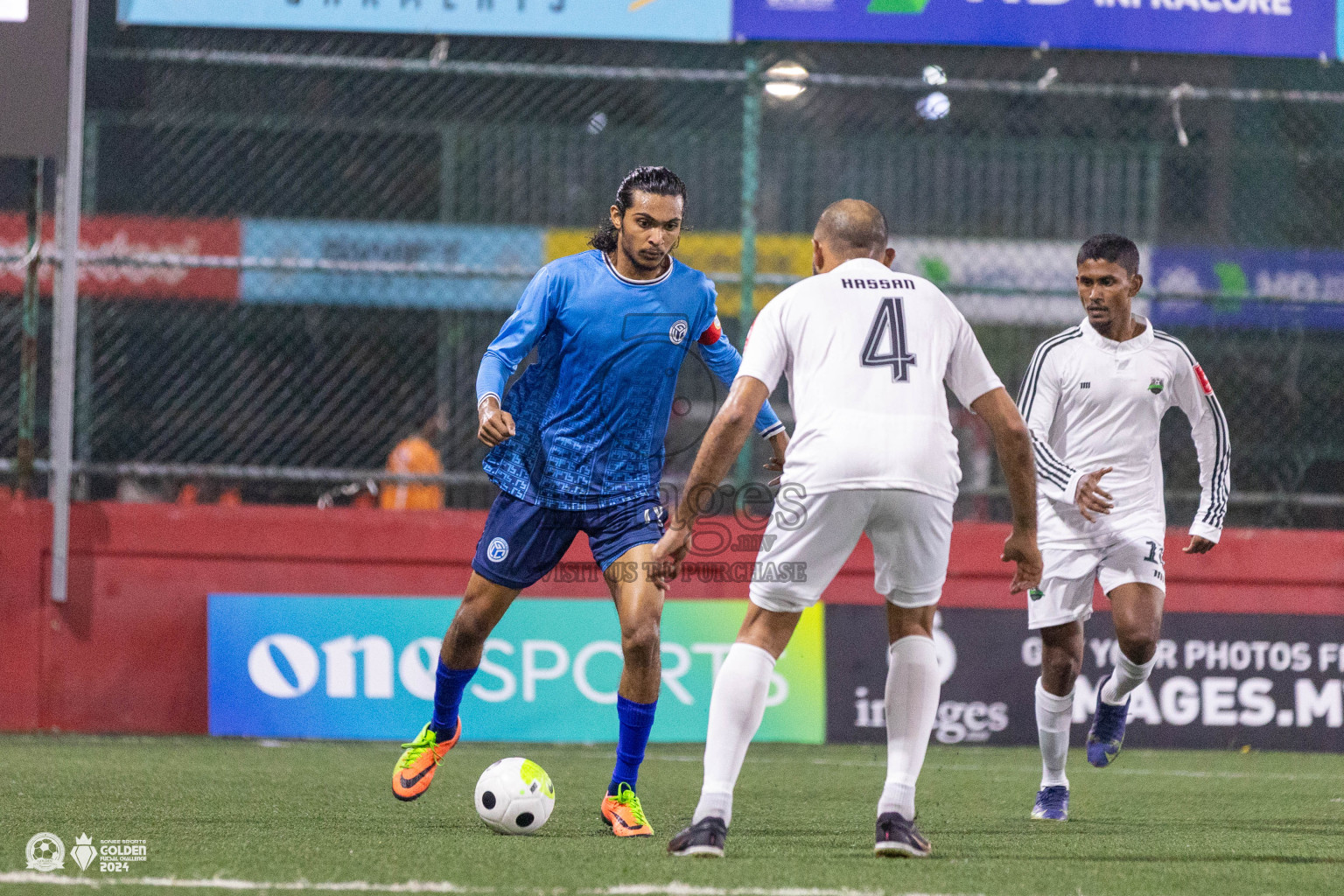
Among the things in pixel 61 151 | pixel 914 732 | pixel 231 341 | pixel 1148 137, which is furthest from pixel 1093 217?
pixel 914 732

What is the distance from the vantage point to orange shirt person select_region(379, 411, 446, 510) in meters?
10.5

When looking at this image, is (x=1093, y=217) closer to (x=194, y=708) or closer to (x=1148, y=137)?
(x=1148, y=137)

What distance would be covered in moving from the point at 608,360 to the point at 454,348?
203 inches

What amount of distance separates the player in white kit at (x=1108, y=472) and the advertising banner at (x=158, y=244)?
6.01 m

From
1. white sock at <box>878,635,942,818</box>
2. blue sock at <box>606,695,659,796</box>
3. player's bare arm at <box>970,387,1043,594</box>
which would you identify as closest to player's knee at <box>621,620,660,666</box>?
blue sock at <box>606,695,659,796</box>

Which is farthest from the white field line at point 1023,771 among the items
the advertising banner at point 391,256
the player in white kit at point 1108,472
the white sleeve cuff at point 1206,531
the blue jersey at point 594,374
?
the advertising banner at point 391,256

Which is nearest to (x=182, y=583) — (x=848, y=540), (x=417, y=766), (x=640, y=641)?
(x=417, y=766)

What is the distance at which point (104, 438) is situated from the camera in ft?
34.3

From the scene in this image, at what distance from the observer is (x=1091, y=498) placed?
6301 millimetres

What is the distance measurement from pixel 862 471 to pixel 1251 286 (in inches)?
289

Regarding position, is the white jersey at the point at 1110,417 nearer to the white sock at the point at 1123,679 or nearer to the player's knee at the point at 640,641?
the white sock at the point at 1123,679

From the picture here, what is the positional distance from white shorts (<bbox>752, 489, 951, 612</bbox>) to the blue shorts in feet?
3.52

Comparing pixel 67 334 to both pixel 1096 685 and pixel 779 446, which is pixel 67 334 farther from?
pixel 1096 685

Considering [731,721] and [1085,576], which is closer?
[731,721]
